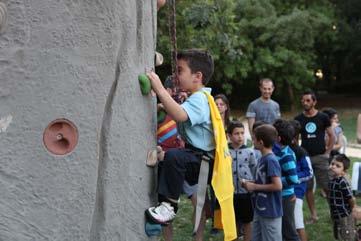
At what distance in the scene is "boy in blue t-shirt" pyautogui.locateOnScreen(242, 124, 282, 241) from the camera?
16.3ft

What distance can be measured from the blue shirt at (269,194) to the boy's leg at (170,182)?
71.9 inches

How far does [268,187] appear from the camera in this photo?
4.94 meters

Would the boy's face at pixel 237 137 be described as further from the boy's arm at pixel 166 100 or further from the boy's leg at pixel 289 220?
the boy's arm at pixel 166 100

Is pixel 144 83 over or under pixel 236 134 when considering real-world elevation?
over

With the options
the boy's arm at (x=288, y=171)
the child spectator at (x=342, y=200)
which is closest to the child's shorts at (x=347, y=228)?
the child spectator at (x=342, y=200)

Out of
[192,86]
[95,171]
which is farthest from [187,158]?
[95,171]

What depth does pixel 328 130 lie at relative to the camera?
23.9ft

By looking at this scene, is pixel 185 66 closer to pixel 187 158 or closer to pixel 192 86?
pixel 192 86

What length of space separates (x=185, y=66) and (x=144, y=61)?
442mm

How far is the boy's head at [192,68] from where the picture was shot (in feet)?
11.2

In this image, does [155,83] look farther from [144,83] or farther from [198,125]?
[198,125]

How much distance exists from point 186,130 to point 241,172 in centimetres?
244

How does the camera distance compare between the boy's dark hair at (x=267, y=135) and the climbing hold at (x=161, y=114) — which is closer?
the climbing hold at (x=161, y=114)

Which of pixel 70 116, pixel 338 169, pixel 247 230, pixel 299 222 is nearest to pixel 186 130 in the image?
pixel 70 116
